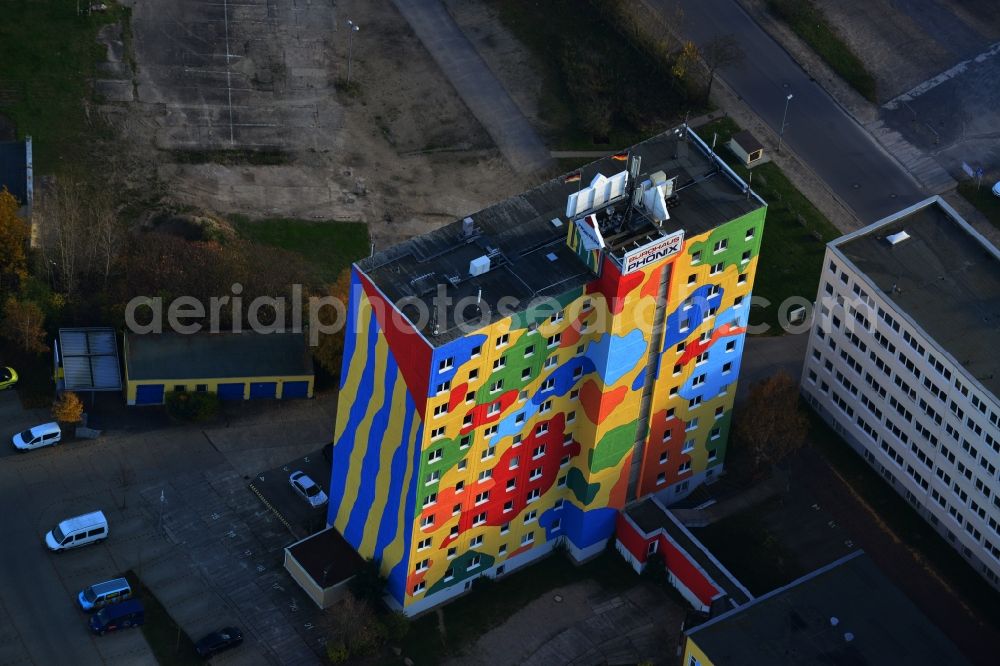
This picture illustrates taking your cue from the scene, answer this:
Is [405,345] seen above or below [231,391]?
above

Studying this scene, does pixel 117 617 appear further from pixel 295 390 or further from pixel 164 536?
pixel 295 390

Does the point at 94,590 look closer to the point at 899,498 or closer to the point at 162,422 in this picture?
the point at 162,422

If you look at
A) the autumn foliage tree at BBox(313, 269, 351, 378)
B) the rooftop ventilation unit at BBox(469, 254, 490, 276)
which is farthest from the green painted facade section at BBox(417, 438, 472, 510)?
the autumn foliage tree at BBox(313, 269, 351, 378)

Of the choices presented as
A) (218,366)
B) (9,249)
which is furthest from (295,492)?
(9,249)

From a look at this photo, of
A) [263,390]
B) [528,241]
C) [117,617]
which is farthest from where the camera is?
[263,390]

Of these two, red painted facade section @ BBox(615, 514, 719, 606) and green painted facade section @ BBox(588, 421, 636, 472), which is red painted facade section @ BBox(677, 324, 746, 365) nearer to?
green painted facade section @ BBox(588, 421, 636, 472)

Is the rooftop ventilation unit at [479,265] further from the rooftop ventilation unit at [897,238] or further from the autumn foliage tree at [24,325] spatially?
the autumn foliage tree at [24,325]
